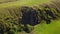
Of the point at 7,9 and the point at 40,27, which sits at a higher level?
the point at 7,9

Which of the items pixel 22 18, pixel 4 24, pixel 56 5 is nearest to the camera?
pixel 4 24

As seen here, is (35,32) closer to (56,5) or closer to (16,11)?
(16,11)

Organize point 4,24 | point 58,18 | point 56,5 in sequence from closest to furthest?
1. point 4,24
2. point 58,18
3. point 56,5

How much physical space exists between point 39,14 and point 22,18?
270cm

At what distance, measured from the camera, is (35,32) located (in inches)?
1072

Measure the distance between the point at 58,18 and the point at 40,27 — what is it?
4.28 metres

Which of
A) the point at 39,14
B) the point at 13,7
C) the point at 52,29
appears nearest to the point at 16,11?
the point at 13,7

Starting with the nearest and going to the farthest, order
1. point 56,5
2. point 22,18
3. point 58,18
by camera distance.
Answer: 1. point 22,18
2. point 58,18
3. point 56,5

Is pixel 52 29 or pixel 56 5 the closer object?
pixel 52 29

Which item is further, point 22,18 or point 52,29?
point 22,18

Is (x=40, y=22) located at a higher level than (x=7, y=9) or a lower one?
lower

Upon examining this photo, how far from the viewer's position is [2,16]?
27.7 m

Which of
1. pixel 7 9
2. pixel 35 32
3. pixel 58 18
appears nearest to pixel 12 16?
pixel 7 9

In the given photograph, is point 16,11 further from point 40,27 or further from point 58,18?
point 58,18
